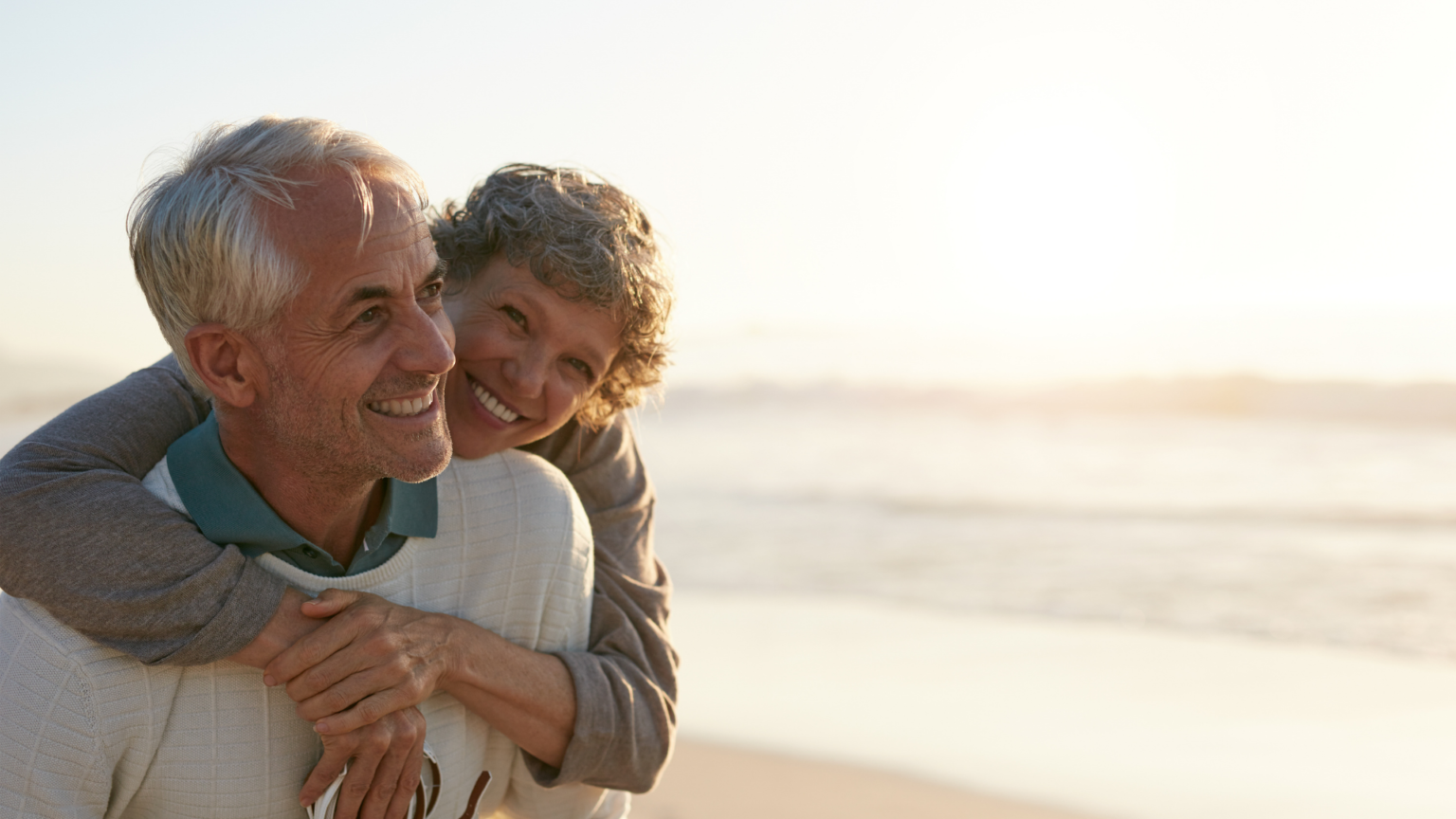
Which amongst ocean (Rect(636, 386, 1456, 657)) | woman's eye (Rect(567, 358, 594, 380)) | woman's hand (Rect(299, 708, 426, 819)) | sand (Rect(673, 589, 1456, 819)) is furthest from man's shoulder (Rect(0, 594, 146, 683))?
sand (Rect(673, 589, 1456, 819))

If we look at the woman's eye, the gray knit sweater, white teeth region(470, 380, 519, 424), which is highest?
the woman's eye

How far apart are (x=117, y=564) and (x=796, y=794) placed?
297 cm

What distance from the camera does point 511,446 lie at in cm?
233

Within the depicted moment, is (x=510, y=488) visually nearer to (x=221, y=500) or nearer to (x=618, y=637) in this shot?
(x=618, y=637)

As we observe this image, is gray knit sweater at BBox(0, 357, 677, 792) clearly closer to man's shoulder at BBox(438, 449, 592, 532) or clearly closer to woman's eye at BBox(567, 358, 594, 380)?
man's shoulder at BBox(438, 449, 592, 532)

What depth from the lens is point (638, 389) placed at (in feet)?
8.42

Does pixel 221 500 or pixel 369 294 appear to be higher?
pixel 369 294

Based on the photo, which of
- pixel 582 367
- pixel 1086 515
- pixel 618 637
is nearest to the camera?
pixel 618 637

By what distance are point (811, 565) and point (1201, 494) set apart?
5.13 m

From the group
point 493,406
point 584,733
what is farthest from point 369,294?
point 584,733

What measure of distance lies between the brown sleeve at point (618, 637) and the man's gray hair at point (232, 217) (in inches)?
33.0

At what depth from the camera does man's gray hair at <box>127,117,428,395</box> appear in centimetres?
166

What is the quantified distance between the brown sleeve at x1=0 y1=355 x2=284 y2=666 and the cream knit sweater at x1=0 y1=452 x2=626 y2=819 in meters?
0.04

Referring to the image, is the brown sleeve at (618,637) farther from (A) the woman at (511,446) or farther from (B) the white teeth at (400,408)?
(B) the white teeth at (400,408)
